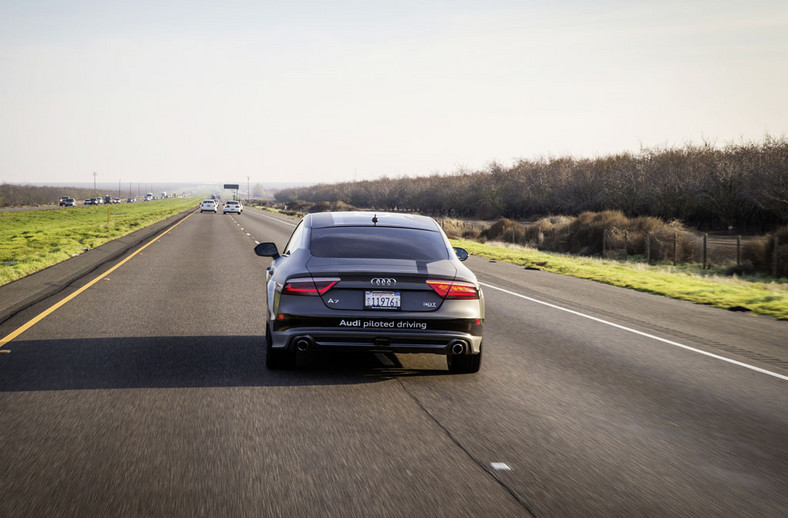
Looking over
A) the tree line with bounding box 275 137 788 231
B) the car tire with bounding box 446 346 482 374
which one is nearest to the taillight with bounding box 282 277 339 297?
the car tire with bounding box 446 346 482 374

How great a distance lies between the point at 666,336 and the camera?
10.4 metres

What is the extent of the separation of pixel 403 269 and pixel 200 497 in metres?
3.30

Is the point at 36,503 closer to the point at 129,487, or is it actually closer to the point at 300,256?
the point at 129,487

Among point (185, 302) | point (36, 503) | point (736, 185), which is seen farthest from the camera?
point (736, 185)

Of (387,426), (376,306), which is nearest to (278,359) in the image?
(376,306)

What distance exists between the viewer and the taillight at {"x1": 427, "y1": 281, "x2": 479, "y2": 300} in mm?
6918

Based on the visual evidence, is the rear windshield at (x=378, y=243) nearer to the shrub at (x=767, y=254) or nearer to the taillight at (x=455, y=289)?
the taillight at (x=455, y=289)

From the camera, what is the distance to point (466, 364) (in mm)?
7438

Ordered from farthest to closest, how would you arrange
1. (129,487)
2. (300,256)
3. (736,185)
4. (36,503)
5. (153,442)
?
(736,185), (300,256), (153,442), (129,487), (36,503)

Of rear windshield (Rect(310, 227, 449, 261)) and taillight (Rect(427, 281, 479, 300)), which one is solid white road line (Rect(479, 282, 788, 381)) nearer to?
taillight (Rect(427, 281, 479, 300))

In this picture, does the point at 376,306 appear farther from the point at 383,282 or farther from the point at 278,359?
the point at 278,359

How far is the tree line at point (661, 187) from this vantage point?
47375 mm

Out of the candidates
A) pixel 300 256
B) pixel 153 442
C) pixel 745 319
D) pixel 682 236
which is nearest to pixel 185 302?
pixel 300 256

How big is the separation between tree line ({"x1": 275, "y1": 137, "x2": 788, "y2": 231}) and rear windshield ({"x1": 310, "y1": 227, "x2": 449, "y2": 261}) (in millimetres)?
39108
